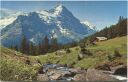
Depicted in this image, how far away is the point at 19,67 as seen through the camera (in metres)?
26.1

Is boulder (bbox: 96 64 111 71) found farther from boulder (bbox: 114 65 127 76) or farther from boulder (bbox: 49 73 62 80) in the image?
boulder (bbox: 49 73 62 80)

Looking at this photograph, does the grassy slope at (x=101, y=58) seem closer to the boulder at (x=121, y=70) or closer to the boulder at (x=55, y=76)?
the boulder at (x=121, y=70)

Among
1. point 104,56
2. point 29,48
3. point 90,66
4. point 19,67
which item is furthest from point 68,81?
point 29,48

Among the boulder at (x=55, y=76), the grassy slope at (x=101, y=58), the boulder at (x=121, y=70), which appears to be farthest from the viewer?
the grassy slope at (x=101, y=58)

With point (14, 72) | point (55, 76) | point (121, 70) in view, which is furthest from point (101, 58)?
point (14, 72)

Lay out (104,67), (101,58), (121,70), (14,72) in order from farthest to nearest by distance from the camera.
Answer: (101,58) < (104,67) < (121,70) < (14,72)

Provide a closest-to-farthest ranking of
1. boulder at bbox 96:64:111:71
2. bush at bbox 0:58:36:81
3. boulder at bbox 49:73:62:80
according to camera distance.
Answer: bush at bbox 0:58:36:81 < boulder at bbox 49:73:62:80 < boulder at bbox 96:64:111:71

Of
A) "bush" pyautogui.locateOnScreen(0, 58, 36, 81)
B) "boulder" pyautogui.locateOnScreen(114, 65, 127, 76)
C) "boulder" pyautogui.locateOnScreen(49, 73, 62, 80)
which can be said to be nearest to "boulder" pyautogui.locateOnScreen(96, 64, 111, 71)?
"boulder" pyautogui.locateOnScreen(114, 65, 127, 76)

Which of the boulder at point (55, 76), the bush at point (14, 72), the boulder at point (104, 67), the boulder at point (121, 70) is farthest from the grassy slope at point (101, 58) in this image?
the bush at point (14, 72)

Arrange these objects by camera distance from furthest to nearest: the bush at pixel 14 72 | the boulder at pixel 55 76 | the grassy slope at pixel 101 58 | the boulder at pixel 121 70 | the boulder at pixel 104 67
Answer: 1. the grassy slope at pixel 101 58
2. the boulder at pixel 104 67
3. the boulder at pixel 121 70
4. the boulder at pixel 55 76
5. the bush at pixel 14 72

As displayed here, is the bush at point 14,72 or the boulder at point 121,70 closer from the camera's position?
the bush at point 14,72

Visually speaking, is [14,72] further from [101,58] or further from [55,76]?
[101,58]

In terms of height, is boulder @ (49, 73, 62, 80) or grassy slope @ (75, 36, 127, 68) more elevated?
boulder @ (49, 73, 62, 80)

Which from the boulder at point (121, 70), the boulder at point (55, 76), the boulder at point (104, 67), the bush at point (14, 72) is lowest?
the boulder at point (104, 67)
